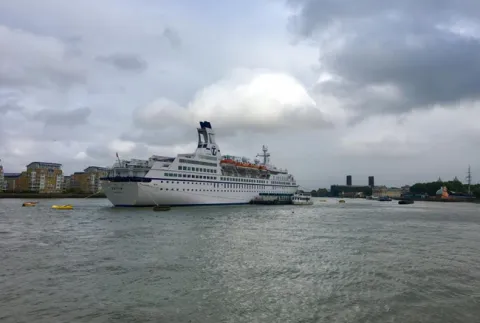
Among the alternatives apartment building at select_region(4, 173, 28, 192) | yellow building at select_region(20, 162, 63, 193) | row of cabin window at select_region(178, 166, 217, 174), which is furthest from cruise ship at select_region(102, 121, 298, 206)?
apartment building at select_region(4, 173, 28, 192)

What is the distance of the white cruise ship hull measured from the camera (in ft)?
197

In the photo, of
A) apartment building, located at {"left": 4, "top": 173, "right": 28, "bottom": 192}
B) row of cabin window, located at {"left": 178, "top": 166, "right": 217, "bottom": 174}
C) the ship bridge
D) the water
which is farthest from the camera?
apartment building, located at {"left": 4, "top": 173, "right": 28, "bottom": 192}

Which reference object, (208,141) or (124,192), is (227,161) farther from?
(124,192)

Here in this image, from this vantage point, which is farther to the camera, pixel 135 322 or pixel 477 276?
pixel 477 276

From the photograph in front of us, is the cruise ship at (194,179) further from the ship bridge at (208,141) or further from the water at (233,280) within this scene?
the water at (233,280)

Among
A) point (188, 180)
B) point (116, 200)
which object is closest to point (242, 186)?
point (188, 180)

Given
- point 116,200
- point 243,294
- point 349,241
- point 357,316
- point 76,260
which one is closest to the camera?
point 357,316

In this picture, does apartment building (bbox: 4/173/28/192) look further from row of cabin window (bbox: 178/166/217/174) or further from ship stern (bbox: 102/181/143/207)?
ship stern (bbox: 102/181/143/207)

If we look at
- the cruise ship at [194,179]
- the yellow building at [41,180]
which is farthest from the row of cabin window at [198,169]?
the yellow building at [41,180]

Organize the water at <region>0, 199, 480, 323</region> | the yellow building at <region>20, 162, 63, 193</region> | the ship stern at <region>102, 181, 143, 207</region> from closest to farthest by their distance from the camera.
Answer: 1. the water at <region>0, 199, 480, 323</region>
2. the ship stern at <region>102, 181, 143, 207</region>
3. the yellow building at <region>20, 162, 63, 193</region>

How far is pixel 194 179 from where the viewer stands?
69.7 m

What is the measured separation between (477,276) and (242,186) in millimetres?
68936

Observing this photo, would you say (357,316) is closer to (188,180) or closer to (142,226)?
(142,226)

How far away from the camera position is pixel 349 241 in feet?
92.8
